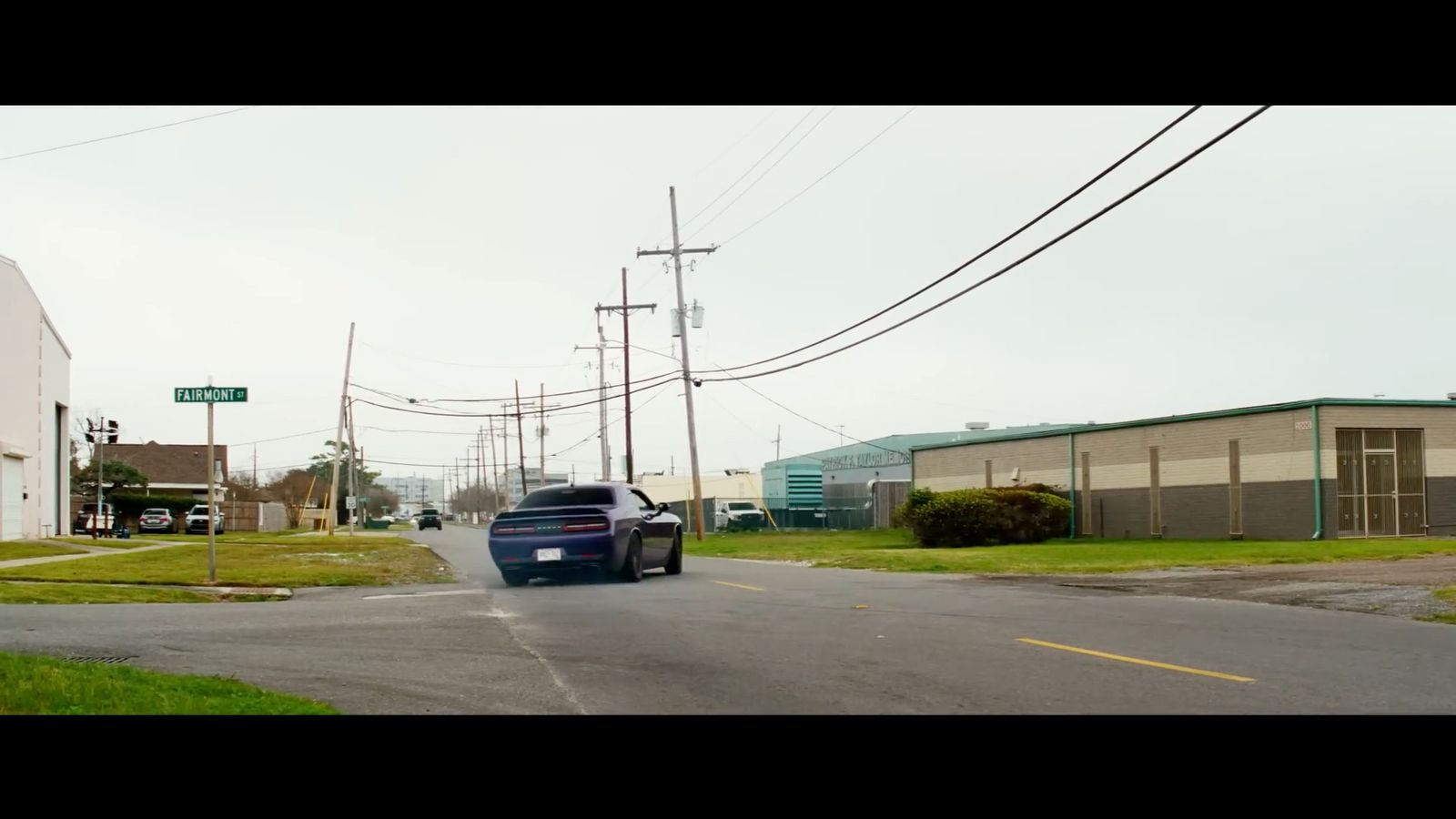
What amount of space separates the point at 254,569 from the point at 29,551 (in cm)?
1109

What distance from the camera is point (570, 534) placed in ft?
62.0

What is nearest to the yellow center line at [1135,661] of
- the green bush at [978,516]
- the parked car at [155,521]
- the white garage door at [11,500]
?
the green bush at [978,516]

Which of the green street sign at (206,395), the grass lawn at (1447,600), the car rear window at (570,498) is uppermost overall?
the green street sign at (206,395)

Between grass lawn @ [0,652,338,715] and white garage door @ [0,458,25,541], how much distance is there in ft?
117

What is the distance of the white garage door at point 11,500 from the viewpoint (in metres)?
41.1

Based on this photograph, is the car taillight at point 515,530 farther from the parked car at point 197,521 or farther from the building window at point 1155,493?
the parked car at point 197,521

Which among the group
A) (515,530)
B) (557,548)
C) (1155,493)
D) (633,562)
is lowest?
(633,562)

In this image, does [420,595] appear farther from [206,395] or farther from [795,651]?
[795,651]

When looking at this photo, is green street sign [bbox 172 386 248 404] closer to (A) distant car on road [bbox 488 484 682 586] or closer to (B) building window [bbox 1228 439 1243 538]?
(A) distant car on road [bbox 488 484 682 586]

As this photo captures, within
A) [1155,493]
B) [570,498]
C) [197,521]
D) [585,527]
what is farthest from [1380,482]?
[197,521]

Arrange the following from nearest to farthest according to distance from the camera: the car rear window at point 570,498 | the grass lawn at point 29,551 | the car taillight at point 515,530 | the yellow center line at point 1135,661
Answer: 1. the yellow center line at point 1135,661
2. the car taillight at point 515,530
3. the car rear window at point 570,498
4. the grass lawn at point 29,551

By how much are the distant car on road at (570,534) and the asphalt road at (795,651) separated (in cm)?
179

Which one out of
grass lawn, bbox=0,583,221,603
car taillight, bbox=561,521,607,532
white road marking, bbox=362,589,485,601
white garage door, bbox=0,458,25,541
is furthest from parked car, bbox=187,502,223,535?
car taillight, bbox=561,521,607,532
